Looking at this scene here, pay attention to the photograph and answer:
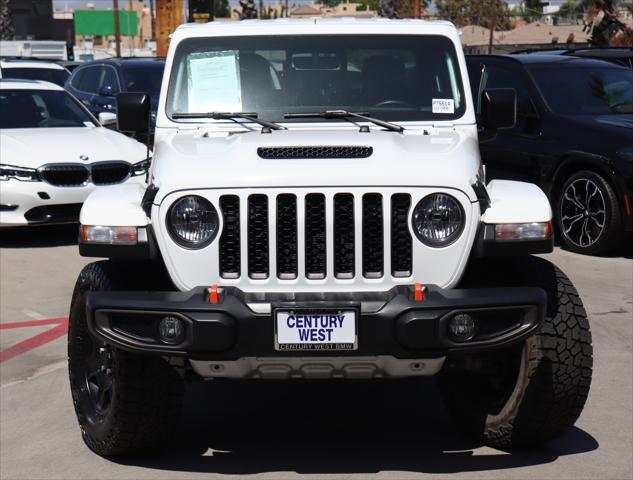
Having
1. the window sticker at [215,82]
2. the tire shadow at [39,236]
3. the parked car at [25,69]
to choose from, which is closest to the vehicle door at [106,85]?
the parked car at [25,69]

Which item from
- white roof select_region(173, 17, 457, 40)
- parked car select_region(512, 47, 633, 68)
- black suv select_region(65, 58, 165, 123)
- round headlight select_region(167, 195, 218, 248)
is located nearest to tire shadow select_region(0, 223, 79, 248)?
black suv select_region(65, 58, 165, 123)

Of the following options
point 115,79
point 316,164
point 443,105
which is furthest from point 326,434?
point 115,79

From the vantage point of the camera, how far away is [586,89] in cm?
1141

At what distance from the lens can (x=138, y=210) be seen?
5.09 m

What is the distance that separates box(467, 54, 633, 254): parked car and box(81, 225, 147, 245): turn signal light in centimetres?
581

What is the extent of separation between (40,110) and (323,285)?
8.59 metres

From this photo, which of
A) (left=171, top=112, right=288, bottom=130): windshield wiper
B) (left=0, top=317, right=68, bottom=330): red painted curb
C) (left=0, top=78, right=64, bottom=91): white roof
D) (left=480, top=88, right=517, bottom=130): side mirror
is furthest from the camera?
(left=0, top=78, right=64, bottom=91): white roof

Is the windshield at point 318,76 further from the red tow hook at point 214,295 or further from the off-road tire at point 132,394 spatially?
the red tow hook at point 214,295

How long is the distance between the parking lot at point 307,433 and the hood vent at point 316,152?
4.42 feet

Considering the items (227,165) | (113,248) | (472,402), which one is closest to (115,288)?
(113,248)

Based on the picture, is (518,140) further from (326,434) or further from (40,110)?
(326,434)

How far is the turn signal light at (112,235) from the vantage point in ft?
16.4

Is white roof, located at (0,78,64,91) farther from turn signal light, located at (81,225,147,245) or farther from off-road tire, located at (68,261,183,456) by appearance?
turn signal light, located at (81,225,147,245)

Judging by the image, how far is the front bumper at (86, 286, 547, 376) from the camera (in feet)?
15.3
